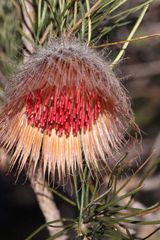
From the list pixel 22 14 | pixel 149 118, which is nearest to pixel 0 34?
pixel 22 14

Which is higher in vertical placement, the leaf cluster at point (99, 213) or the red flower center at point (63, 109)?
the red flower center at point (63, 109)

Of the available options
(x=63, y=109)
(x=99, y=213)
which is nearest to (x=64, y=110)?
(x=63, y=109)

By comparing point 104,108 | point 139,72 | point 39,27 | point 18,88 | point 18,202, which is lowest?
point 18,202

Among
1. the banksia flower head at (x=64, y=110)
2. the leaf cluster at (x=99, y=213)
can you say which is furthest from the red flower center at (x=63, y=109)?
the leaf cluster at (x=99, y=213)

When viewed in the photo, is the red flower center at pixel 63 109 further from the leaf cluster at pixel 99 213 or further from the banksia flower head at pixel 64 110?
the leaf cluster at pixel 99 213

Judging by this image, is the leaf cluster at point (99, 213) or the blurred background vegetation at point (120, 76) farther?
the blurred background vegetation at point (120, 76)

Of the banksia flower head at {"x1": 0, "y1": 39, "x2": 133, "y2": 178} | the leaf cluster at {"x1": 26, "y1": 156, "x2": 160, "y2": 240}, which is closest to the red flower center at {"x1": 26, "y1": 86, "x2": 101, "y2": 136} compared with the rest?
the banksia flower head at {"x1": 0, "y1": 39, "x2": 133, "y2": 178}

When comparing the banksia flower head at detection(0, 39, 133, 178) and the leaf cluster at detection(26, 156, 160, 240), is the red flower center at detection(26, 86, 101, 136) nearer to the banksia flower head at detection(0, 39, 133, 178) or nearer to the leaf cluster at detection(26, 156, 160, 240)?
the banksia flower head at detection(0, 39, 133, 178)

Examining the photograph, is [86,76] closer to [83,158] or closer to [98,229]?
[83,158]
